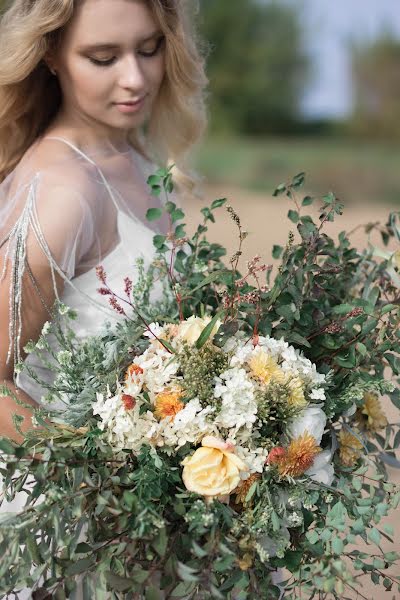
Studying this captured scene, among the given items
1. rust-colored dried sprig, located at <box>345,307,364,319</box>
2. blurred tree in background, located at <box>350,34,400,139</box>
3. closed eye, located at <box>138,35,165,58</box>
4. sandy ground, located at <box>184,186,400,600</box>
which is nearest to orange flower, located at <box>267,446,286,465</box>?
rust-colored dried sprig, located at <box>345,307,364,319</box>

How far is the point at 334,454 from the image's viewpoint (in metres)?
1.83

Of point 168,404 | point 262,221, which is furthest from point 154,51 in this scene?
point 262,221

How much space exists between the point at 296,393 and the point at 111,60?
0.93 m

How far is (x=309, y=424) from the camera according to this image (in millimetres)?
1660

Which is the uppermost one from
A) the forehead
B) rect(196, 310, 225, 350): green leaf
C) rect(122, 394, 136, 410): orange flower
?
the forehead

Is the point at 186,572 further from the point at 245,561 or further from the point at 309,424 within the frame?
the point at 309,424

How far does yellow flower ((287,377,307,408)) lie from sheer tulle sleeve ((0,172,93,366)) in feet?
1.90

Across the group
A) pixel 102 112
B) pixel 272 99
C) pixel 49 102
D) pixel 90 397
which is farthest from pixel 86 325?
pixel 272 99

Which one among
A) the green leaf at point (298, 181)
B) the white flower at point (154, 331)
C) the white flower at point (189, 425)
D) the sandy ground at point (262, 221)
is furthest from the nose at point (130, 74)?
the sandy ground at point (262, 221)

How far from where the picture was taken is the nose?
6.63ft

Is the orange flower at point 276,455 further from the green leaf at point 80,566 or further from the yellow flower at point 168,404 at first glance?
the green leaf at point 80,566

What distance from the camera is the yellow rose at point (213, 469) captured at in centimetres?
154

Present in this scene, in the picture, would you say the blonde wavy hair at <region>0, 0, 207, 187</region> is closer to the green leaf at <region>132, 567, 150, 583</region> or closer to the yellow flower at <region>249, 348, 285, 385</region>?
the yellow flower at <region>249, 348, 285, 385</region>

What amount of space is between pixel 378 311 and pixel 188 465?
599 mm
